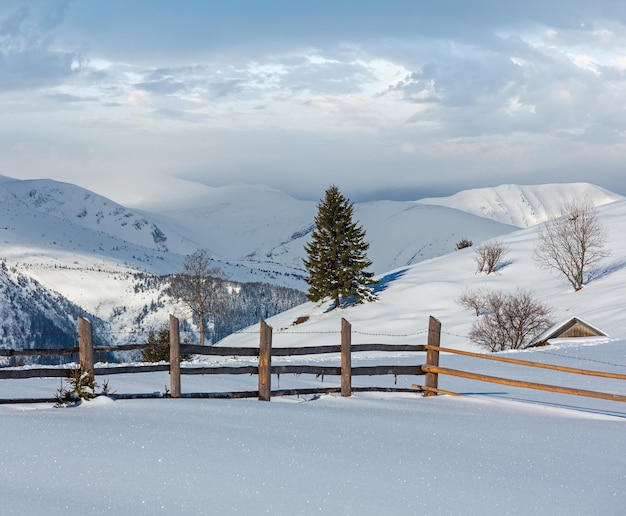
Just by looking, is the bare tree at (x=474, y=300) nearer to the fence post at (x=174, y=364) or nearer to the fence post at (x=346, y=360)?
the fence post at (x=346, y=360)

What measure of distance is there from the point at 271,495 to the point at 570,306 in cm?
5252

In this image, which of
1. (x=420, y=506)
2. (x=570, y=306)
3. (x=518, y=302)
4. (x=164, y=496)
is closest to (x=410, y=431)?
(x=420, y=506)

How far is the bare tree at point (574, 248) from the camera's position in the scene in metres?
64.1

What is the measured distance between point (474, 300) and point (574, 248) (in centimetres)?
1401

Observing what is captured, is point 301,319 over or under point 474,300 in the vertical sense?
under

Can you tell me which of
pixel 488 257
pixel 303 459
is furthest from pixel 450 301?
pixel 303 459

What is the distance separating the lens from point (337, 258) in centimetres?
6962

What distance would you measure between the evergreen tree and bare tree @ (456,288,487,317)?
930 centimetres

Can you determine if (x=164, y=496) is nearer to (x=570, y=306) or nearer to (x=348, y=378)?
(x=348, y=378)

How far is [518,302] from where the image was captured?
1922 inches

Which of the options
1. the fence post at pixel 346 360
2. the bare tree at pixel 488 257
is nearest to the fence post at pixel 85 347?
the fence post at pixel 346 360

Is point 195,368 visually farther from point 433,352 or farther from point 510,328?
point 510,328

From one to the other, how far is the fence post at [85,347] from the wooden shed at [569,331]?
3534cm

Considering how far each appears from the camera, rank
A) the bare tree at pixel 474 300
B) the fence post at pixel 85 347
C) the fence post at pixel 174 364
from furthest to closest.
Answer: the bare tree at pixel 474 300 < the fence post at pixel 174 364 < the fence post at pixel 85 347
